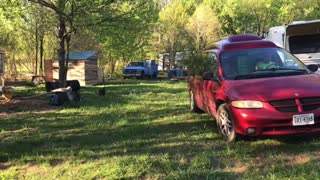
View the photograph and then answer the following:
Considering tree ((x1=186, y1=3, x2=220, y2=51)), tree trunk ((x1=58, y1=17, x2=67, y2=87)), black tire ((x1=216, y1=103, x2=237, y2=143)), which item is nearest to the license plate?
black tire ((x1=216, y1=103, x2=237, y2=143))

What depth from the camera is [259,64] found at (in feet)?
26.1

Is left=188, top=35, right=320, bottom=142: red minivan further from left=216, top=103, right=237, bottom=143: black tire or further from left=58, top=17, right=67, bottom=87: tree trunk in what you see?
left=58, top=17, right=67, bottom=87: tree trunk

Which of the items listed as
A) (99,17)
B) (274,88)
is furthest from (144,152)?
(99,17)

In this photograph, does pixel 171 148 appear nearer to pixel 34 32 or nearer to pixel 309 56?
pixel 309 56

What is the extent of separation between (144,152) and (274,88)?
2.15 meters

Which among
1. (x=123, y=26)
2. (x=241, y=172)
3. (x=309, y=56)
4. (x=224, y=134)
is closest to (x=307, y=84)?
(x=224, y=134)

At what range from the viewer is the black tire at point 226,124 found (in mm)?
7086

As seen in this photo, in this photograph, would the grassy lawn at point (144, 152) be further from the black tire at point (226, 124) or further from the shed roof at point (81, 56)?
the shed roof at point (81, 56)

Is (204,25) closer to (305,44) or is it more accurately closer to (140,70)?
(140,70)

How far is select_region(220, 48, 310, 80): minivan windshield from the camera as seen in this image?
25.1 ft

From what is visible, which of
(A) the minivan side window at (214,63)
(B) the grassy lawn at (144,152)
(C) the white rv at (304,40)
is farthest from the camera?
(C) the white rv at (304,40)

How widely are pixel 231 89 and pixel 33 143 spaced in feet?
11.6

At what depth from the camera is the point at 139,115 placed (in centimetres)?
1109

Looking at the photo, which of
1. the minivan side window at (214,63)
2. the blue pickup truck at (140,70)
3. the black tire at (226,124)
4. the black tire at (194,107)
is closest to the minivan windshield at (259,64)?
the minivan side window at (214,63)
